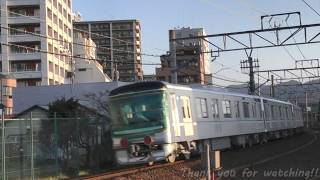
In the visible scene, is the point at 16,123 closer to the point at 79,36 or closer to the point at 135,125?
the point at 135,125

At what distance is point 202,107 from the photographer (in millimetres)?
25594

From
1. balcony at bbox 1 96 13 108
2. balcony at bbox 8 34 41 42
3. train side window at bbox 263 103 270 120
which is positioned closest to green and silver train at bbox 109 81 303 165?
train side window at bbox 263 103 270 120

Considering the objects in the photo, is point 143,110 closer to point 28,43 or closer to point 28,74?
point 28,74

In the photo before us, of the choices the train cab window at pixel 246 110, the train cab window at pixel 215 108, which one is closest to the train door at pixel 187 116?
the train cab window at pixel 215 108

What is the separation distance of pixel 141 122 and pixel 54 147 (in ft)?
10.6

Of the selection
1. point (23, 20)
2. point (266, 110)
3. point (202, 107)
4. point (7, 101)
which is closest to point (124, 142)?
point (202, 107)

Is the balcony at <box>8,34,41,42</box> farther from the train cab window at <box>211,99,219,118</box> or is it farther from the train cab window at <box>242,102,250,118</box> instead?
the train cab window at <box>211,99,219,118</box>

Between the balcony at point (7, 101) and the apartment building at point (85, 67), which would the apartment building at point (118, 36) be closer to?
the apartment building at point (85, 67)

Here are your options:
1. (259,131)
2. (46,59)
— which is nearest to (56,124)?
(259,131)

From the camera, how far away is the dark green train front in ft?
70.9

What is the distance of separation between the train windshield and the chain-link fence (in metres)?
2.50

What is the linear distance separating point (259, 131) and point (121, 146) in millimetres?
15510

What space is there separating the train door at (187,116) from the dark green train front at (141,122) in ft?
5.66

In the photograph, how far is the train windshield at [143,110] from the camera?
21719mm
